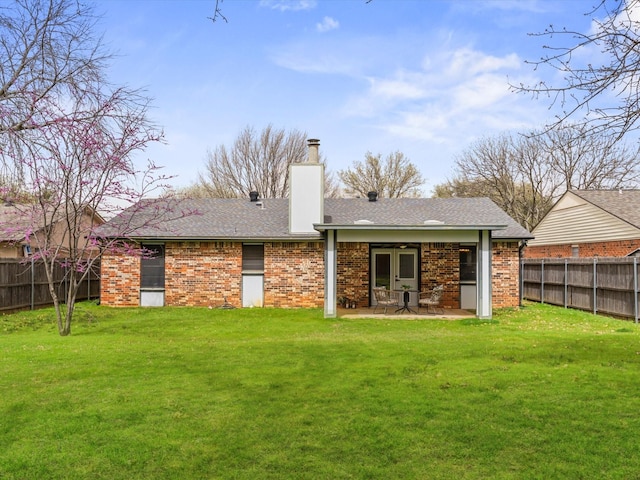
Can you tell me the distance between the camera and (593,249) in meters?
23.7

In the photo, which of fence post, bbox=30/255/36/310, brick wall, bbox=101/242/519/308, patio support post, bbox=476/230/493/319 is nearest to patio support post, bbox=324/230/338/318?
brick wall, bbox=101/242/519/308

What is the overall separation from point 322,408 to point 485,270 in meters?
9.34

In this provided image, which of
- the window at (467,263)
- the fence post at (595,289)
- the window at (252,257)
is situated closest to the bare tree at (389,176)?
the window at (467,263)

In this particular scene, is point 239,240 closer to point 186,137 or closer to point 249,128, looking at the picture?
point 186,137

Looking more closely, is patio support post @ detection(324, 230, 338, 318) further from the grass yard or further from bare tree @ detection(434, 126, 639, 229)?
bare tree @ detection(434, 126, 639, 229)

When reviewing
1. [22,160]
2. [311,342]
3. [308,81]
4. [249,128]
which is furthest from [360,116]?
[249,128]

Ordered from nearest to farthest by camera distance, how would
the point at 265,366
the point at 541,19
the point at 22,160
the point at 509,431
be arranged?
the point at 509,431, the point at 541,19, the point at 265,366, the point at 22,160

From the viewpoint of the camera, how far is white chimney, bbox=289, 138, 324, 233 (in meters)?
16.4

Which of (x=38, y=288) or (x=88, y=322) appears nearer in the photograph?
(x=88, y=322)

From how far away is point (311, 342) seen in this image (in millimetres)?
9297

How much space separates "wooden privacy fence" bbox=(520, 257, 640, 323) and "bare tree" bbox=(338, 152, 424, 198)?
1859 centimetres

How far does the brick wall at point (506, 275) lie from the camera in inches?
627

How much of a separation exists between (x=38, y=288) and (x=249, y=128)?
2168cm

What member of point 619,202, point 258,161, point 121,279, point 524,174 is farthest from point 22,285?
point 524,174
